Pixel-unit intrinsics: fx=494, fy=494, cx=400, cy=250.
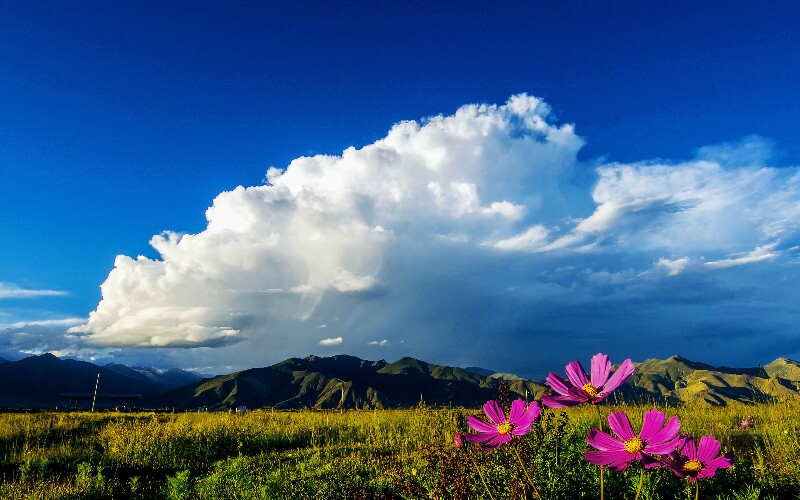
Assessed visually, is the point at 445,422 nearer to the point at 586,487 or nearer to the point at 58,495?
the point at 586,487

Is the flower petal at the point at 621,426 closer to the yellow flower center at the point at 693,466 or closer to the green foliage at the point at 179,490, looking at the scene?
the yellow flower center at the point at 693,466

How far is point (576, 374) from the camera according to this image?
1785 mm

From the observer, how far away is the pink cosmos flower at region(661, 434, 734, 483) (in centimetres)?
175

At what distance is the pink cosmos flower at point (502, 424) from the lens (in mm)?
1889

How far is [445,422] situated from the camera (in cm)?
970

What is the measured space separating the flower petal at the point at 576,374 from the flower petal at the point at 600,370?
3 cm

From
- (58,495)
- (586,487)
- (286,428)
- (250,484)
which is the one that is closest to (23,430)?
(286,428)

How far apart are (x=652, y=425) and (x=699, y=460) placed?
1.47ft

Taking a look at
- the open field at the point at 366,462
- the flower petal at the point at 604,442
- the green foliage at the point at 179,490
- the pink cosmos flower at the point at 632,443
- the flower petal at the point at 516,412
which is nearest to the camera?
the pink cosmos flower at the point at 632,443

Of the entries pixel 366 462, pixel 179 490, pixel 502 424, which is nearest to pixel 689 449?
pixel 502 424

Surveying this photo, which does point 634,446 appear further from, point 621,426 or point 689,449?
point 689,449

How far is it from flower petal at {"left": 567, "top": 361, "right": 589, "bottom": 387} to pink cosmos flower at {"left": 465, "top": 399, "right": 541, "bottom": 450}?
0.21 metres

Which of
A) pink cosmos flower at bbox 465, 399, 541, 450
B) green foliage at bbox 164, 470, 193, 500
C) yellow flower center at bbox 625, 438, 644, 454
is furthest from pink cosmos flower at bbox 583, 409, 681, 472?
green foliage at bbox 164, 470, 193, 500

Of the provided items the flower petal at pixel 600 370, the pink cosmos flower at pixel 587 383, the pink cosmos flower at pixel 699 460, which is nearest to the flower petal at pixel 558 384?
the pink cosmos flower at pixel 587 383
